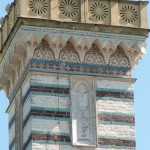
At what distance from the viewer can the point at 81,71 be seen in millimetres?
24641

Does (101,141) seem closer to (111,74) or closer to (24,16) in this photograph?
(111,74)

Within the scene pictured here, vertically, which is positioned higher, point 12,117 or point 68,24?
point 68,24

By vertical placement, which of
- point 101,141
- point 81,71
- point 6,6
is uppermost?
point 6,6

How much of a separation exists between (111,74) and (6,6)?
307 cm

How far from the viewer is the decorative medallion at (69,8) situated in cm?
2490

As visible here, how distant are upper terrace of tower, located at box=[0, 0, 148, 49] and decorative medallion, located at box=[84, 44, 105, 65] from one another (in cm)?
58

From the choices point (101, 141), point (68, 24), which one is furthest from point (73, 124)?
point (68, 24)

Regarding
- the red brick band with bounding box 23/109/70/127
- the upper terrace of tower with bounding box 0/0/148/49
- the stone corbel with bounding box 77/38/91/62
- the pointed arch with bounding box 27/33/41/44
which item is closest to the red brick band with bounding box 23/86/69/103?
the red brick band with bounding box 23/109/70/127

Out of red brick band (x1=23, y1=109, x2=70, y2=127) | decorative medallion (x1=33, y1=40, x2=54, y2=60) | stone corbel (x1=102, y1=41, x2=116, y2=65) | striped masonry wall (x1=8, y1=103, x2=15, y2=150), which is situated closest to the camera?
red brick band (x1=23, y1=109, x2=70, y2=127)

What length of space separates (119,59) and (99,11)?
3.75 ft

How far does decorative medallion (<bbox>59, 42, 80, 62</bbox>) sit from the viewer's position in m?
24.6

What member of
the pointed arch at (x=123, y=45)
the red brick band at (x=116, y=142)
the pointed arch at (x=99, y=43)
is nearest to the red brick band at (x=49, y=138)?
the red brick band at (x=116, y=142)

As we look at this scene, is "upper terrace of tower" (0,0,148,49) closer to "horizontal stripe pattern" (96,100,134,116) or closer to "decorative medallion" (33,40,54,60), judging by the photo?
"decorative medallion" (33,40,54,60)

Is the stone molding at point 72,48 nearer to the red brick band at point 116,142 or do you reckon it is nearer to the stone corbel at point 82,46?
the stone corbel at point 82,46
